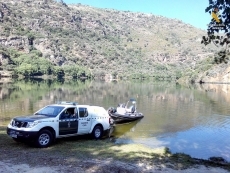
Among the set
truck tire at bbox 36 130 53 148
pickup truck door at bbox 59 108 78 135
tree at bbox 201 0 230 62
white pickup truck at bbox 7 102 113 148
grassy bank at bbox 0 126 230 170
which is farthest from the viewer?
pickup truck door at bbox 59 108 78 135

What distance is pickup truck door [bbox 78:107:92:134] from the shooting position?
53.2 feet

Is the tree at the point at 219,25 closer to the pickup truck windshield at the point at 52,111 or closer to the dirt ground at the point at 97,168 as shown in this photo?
the dirt ground at the point at 97,168

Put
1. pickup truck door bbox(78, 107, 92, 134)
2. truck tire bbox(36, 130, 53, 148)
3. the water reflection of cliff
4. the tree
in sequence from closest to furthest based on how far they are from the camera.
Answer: the tree
truck tire bbox(36, 130, 53, 148)
pickup truck door bbox(78, 107, 92, 134)
the water reflection of cliff

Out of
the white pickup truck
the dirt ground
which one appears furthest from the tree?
the white pickup truck

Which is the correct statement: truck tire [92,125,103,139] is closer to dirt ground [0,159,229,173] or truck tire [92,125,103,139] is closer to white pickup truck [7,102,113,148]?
white pickup truck [7,102,113,148]

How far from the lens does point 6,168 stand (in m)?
9.78

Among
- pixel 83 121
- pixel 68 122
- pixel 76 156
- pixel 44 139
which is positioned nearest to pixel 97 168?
pixel 76 156

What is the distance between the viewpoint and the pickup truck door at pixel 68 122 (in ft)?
49.3

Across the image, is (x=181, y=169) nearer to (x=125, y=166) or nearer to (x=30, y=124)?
(x=125, y=166)

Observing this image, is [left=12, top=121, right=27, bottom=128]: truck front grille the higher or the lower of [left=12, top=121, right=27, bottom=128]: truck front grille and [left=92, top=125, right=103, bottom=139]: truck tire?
the higher

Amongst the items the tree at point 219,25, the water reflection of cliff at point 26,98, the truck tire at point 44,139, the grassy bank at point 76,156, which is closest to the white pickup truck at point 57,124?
the truck tire at point 44,139

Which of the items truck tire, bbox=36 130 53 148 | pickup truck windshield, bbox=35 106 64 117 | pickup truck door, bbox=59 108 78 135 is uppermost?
pickup truck windshield, bbox=35 106 64 117

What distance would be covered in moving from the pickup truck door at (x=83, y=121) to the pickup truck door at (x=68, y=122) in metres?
0.32

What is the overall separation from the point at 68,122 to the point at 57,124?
81cm
